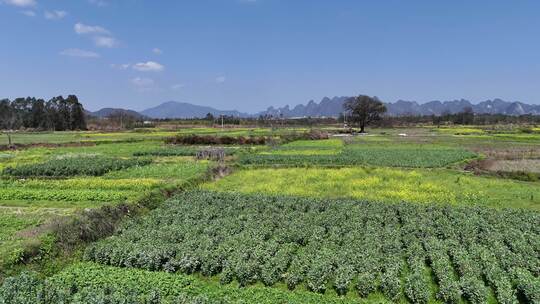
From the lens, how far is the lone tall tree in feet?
313

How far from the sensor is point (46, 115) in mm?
120250

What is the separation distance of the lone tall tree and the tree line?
277ft

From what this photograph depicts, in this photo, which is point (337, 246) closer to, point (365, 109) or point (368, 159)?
point (368, 159)

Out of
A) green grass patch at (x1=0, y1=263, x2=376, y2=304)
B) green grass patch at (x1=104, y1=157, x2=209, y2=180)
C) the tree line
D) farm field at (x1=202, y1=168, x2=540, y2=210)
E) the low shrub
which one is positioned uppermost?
the tree line

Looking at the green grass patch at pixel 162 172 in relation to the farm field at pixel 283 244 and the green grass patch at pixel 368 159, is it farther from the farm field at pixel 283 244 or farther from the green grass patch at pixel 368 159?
the green grass patch at pixel 368 159

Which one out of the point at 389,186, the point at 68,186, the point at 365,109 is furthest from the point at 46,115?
the point at 389,186

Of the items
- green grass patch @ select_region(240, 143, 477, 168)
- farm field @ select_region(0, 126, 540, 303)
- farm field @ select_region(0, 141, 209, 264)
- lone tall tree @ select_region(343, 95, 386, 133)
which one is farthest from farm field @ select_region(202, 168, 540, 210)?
lone tall tree @ select_region(343, 95, 386, 133)

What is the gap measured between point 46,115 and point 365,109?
97153mm

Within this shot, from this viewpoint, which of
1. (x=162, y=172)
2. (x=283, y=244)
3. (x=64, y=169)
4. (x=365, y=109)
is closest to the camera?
(x=283, y=244)

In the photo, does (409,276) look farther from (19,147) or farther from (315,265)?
(19,147)

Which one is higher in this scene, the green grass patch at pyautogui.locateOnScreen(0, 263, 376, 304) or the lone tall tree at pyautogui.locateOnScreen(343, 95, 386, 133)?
the lone tall tree at pyautogui.locateOnScreen(343, 95, 386, 133)

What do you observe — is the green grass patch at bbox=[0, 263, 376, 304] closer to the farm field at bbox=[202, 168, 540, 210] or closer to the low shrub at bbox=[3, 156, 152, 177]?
the farm field at bbox=[202, 168, 540, 210]

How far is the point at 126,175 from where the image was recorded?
101ft

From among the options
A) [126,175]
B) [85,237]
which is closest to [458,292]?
[85,237]
